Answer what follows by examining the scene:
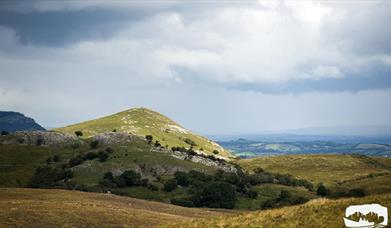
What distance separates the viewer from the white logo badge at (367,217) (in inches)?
1167

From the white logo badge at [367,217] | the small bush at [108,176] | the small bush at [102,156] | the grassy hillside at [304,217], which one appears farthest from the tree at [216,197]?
the white logo badge at [367,217]

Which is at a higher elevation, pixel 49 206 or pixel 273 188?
pixel 49 206

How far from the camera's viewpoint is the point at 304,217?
36.5 metres

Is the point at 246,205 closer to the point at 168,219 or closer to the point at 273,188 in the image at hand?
the point at 273,188

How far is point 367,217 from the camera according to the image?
3041 centimetres

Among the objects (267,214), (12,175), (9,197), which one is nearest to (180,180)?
(12,175)

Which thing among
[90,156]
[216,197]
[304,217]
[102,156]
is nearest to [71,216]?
[304,217]

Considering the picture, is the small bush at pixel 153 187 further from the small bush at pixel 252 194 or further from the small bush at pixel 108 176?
the small bush at pixel 252 194

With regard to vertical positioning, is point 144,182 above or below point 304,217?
below

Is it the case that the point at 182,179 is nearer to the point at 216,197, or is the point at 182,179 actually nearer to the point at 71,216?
the point at 216,197

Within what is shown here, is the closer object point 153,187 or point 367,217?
point 367,217

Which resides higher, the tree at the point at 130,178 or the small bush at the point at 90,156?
the small bush at the point at 90,156

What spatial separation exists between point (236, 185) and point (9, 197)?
125283 mm

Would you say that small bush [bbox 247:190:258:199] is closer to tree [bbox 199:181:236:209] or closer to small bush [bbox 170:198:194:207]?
Answer: tree [bbox 199:181:236:209]
